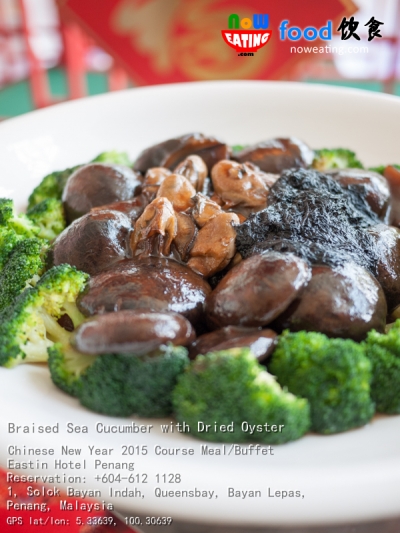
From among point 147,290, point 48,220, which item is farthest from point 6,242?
point 147,290

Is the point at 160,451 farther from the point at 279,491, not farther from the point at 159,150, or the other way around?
the point at 159,150

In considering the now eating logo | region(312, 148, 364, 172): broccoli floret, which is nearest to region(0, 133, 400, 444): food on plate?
region(312, 148, 364, 172): broccoli floret

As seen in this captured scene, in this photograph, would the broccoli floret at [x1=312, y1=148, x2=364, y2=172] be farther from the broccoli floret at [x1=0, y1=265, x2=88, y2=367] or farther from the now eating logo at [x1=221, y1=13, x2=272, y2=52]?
the broccoli floret at [x1=0, y1=265, x2=88, y2=367]

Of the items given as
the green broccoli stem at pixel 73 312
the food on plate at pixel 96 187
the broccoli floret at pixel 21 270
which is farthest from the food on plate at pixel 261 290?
the food on plate at pixel 96 187

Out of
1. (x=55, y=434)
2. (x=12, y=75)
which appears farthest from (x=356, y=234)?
(x=12, y=75)

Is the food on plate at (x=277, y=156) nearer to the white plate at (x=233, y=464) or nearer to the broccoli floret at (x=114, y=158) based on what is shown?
the broccoli floret at (x=114, y=158)

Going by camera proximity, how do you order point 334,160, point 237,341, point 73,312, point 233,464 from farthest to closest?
point 334,160 < point 73,312 < point 237,341 < point 233,464

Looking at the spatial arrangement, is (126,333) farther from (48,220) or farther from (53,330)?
(48,220)
